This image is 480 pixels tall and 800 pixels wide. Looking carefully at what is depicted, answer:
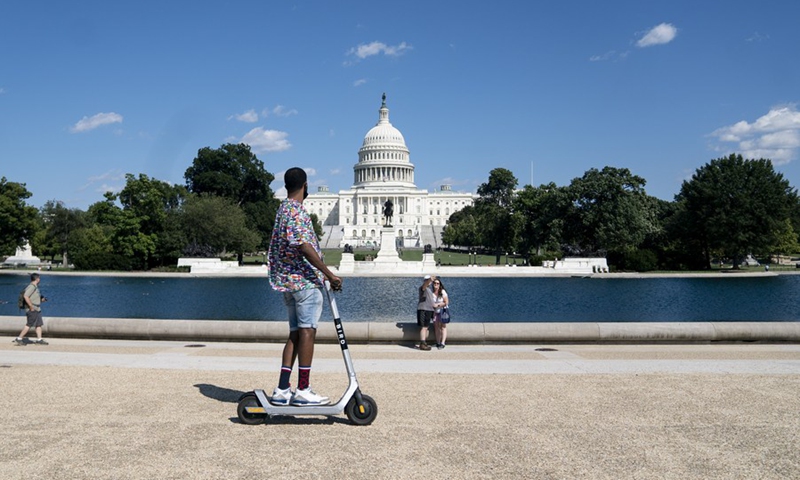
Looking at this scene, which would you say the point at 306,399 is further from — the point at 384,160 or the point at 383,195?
the point at 384,160

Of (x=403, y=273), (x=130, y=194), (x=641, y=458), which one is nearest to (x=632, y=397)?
A: (x=641, y=458)

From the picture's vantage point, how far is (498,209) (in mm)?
79000

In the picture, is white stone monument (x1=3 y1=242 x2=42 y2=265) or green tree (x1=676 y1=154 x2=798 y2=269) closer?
green tree (x1=676 y1=154 x2=798 y2=269)

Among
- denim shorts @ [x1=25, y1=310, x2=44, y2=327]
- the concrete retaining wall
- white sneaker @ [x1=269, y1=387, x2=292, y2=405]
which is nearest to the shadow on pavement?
white sneaker @ [x1=269, y1=387, x2=292, y2=405]

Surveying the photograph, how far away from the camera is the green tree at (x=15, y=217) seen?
60.1 metres

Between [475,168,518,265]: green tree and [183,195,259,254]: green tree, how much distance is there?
27.9 m

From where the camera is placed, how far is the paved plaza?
205 inches

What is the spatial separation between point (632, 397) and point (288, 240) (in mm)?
4285

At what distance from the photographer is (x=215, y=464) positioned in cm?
522

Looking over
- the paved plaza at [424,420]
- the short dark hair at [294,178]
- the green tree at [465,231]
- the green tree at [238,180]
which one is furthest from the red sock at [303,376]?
A: the green tree at [465,231]

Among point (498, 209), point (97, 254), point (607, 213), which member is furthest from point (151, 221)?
point (607, 213)

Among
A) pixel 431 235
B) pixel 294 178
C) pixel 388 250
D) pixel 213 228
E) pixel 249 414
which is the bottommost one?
pixel 249 414

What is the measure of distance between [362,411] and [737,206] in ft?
193

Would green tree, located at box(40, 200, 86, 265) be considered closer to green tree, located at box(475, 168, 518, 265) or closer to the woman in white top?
green tree, located at box(475, 168, 518, 265)
